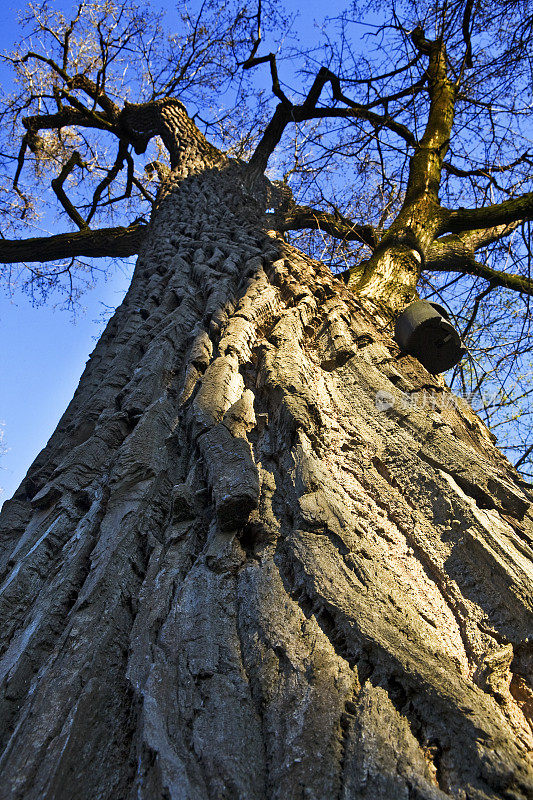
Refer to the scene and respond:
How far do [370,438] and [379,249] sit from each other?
1999mm

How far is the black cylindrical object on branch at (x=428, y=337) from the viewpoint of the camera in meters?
2.06

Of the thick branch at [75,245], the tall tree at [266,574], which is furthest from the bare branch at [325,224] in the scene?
the tall tree at [266,574]

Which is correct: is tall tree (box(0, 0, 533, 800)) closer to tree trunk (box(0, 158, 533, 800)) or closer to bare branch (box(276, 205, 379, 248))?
tree trunk (box(0, 158, 533, 800))

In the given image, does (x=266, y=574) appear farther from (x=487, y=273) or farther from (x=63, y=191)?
(x=63, y=191)

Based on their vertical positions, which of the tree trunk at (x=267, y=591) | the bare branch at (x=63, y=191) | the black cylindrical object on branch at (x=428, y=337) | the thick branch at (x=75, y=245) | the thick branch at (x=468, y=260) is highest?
the bare branch at (x=63, y=191)

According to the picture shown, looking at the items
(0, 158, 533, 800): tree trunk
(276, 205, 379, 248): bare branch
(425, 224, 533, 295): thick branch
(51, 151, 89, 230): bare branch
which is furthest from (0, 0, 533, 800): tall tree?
(51, 151, 89, 230): bare branch

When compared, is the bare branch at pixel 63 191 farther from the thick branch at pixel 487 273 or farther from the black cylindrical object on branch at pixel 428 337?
the black cylindrical object on branch at pixel 428 337

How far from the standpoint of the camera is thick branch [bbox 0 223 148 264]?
455 centimetres

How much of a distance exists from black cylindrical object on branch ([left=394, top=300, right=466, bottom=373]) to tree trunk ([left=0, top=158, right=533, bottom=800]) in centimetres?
21

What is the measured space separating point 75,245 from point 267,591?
14.9ft

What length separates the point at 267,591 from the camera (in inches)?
38.8

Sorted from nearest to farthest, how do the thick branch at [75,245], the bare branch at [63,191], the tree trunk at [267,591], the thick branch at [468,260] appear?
the tree trunk at [267,591], the thick branch at [468,260], the thick branch at [75,245], the bare branch at [63,191]

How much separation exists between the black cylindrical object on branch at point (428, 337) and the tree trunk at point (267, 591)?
8.1 inches

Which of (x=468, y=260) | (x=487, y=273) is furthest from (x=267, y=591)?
(x=487, y=273)
